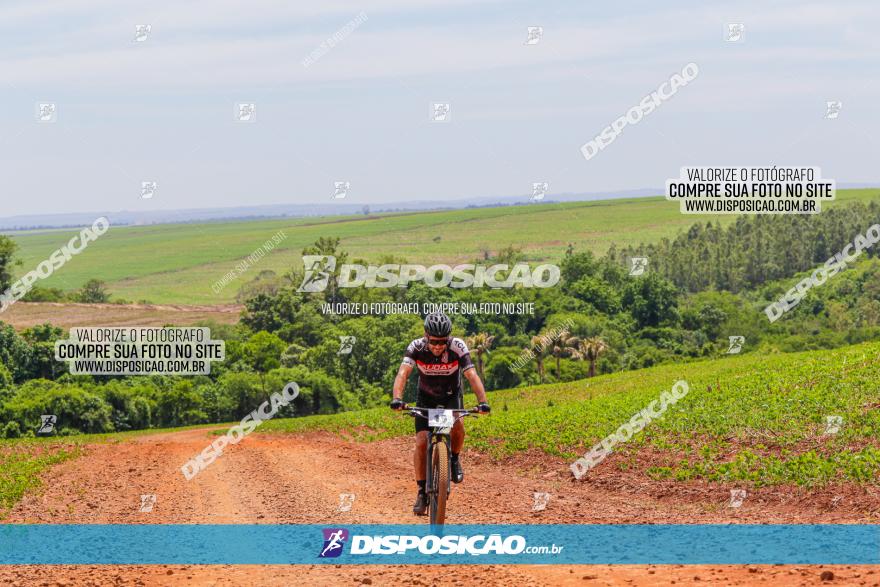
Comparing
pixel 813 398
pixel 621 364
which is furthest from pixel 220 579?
pixel 621 364

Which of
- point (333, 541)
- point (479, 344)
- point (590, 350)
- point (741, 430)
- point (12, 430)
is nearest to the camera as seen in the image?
point (333, 541)

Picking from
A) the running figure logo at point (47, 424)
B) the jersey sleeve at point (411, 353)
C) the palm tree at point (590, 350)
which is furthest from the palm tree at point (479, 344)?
the jersey sleeve at point (411, 353)

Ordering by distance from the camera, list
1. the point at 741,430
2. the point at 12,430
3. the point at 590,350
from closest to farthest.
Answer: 1. the point at 741,430
2. the point at 12,430
3. the point at 590,350

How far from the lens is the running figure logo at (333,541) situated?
1400cm

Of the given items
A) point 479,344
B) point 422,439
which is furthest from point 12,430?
point 422,439

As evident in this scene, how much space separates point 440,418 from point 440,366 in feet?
2.38

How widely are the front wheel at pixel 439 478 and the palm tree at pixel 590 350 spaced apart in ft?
207

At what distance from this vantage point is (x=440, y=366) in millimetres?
14008

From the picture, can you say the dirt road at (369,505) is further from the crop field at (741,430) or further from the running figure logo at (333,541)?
the crop field at (741,430)

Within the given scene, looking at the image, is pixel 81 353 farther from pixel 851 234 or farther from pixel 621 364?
pixel 851 234

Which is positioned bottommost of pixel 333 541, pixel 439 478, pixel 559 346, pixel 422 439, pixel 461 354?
pixel 559 346

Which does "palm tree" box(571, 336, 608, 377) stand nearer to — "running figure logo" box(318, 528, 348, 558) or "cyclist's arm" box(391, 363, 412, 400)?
"running figure logo" box(318, 528, 348, 558)

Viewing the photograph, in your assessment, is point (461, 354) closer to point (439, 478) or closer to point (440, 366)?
point (440, 366)

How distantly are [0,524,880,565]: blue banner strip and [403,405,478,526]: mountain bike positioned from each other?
0.42 meters
